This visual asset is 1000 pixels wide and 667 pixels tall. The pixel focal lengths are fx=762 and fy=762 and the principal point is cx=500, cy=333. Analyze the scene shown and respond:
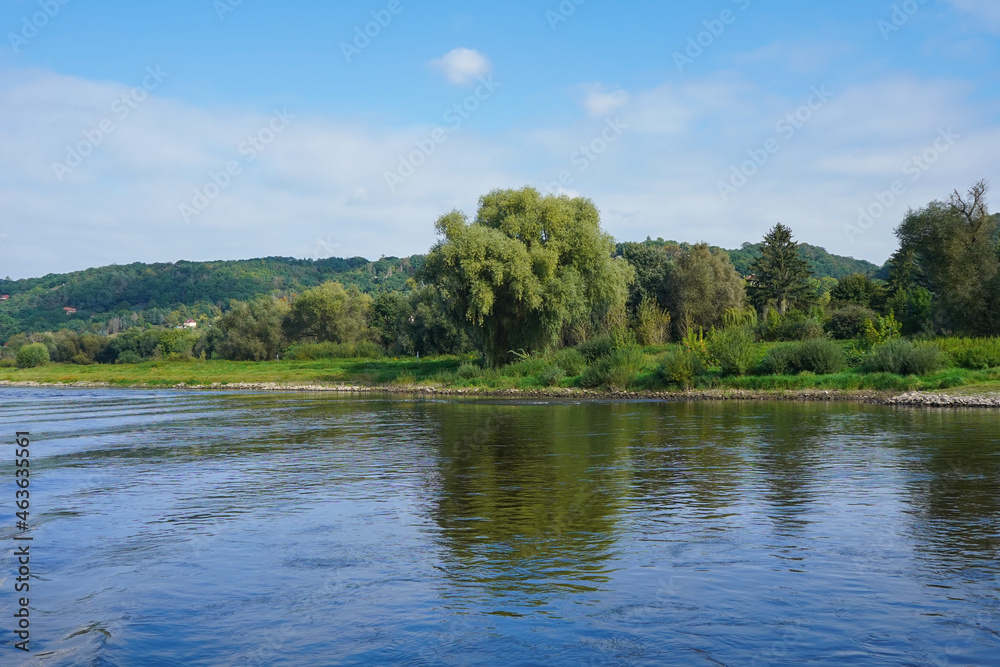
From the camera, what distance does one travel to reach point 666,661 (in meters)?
7.32

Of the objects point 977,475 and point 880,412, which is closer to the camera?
point 977,475

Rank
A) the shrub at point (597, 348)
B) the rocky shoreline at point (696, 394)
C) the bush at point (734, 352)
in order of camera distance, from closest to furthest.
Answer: the rocky shoreline at point (696, 394), the bush at point (734, 352), the shrub at point (597, 348)

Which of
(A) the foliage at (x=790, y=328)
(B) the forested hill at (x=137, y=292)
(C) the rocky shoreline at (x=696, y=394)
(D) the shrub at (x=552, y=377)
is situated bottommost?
(C) the rocky shoreline at (x=696, y=394)

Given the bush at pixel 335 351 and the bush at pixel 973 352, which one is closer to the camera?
the bush at pixel 973 352

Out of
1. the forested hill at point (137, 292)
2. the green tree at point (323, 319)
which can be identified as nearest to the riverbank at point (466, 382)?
the green tree at point (323, 319)

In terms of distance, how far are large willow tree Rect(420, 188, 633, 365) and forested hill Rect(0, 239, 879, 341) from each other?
93.7 meters

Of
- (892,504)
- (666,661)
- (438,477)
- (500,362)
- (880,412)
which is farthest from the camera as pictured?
(500,362)

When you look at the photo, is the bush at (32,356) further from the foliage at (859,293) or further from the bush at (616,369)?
the foliage at (859,293)

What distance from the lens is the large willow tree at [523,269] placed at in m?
49.8

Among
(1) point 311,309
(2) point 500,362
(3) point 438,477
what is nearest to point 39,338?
(1) point 311,309

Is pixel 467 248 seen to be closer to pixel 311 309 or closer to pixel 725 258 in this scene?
pixel 725 258

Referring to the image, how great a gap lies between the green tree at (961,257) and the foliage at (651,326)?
62.9ft

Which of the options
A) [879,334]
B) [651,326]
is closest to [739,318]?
[651,326]

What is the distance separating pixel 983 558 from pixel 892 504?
3.48 m
